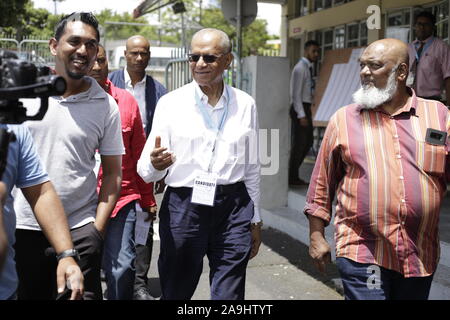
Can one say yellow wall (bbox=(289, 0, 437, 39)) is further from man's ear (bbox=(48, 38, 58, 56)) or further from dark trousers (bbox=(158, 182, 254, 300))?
man's ear (bbox=(48, 38, 58, 56))

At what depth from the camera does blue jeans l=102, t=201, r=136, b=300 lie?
417cm

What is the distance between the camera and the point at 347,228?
333 cm

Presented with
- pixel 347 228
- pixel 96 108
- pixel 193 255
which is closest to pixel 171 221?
pixel 193 255

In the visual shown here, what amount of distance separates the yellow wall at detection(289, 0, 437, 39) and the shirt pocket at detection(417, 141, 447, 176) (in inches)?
293

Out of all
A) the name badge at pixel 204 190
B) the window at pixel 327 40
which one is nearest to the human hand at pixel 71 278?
the name badge at pixel 204 190

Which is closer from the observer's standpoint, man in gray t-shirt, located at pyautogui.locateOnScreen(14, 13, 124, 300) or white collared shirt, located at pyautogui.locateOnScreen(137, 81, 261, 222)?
man in gray t-shirt, located at pyautogui.locateOnScreen(14, 13, 124, 300)

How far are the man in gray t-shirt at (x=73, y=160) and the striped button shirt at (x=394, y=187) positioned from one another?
1.27 meters

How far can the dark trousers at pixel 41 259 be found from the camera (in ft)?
11.1

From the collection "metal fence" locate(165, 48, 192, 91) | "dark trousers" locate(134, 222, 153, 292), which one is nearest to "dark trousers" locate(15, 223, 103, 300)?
"dark trousers" locate(134, 222, 153, 292)

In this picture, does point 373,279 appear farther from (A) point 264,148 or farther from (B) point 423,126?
(A) point 264,148

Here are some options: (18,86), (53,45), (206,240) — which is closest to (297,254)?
(206,240)

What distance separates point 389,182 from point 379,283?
495mm

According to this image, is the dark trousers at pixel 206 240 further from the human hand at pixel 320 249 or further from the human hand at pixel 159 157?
the human hand at pixel 320 249

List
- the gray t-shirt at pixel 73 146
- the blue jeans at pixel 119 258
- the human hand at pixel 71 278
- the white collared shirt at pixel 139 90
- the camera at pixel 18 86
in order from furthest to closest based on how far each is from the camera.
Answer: the white collared shirt at pixel 139 90 < the blue jeans at pixel 119 258 < the gray t-shirt at pixel 73 146 < the human hand at pixel 71 278 < the camera at pixel 18 86
